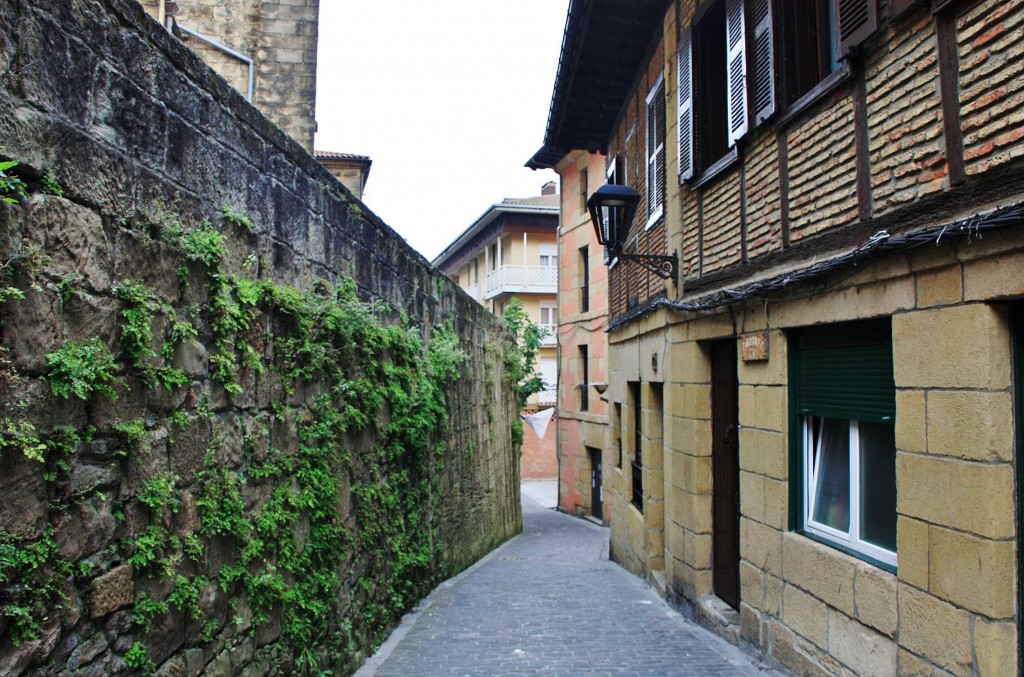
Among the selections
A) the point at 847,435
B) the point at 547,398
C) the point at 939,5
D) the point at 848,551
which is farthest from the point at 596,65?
the point at 547,398

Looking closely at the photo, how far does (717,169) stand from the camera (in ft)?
21.4

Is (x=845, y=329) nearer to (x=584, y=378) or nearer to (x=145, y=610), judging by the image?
(x=145, y=610)

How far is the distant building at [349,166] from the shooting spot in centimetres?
1902

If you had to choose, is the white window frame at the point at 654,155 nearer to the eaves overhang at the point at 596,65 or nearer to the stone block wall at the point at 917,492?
the eaves overhang at the point at 596,65

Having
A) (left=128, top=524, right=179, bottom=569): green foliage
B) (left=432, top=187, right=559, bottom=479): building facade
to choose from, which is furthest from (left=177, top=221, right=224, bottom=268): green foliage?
(left=432, top=187, right=559, bottom=479): building facade

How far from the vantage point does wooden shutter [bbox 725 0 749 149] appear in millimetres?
6066

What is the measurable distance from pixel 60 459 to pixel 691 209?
6061 millimetres

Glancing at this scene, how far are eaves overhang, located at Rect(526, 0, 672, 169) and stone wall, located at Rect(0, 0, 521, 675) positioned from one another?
513 centimetres

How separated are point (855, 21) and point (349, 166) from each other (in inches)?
649

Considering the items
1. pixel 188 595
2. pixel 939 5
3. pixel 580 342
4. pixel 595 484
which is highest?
pixel 939 5

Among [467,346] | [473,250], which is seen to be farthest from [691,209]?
[473,250]

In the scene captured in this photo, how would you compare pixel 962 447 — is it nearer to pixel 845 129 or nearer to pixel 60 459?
pixel 845 129

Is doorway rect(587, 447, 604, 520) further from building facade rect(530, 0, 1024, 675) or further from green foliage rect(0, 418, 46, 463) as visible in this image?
green foliage rect(0, 418, 46, 463)

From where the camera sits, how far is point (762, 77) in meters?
5.66
